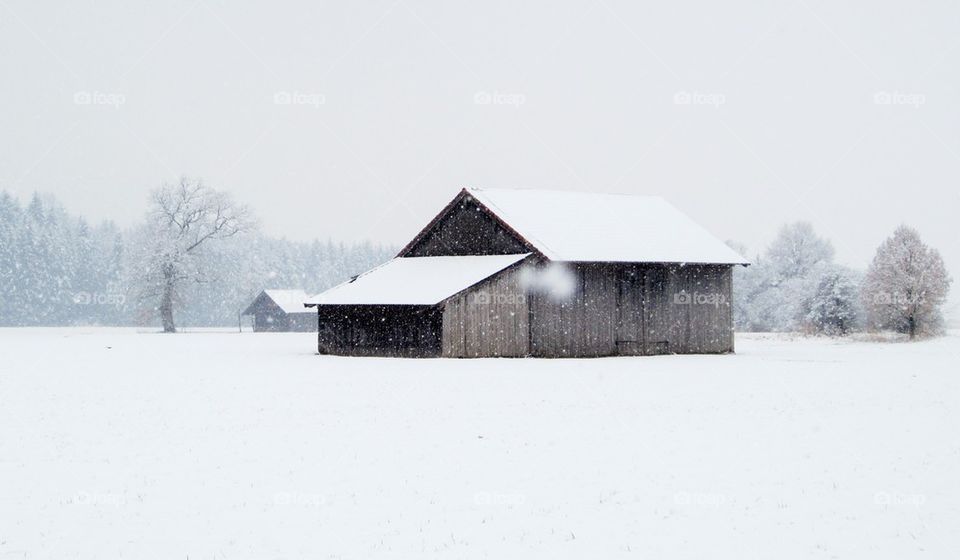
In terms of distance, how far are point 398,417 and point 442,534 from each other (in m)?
8.26

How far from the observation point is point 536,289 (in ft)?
124

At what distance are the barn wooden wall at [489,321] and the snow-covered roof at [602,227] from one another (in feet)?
7.52

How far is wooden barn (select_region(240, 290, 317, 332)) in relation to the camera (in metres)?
95.6

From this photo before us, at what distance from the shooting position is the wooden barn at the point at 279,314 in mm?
95562

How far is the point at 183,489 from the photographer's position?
12789mm

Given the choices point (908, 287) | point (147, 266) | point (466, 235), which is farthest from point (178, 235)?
point (908, 287)

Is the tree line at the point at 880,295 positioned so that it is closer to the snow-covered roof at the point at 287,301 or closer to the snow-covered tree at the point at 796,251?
the snow-covered tree at the point at 796,251

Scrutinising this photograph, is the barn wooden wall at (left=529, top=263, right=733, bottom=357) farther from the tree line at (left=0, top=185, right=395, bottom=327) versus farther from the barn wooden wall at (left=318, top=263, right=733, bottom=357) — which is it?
the tree line at (left=0, top=185, right=395, bottom=327)

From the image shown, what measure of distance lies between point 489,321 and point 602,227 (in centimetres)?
851

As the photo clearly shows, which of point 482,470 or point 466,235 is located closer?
point 482,470

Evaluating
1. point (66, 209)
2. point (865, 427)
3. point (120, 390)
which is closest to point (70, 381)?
point (120, 390)

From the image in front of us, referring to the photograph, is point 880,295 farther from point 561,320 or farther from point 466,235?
point 466,235

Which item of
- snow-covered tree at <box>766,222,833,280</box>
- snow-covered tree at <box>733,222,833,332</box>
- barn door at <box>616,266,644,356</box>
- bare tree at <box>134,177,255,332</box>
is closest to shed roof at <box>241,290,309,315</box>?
bare tree at <box>134,177,255,332</box>

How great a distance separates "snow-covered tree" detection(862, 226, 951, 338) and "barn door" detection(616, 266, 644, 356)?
26.7 m
